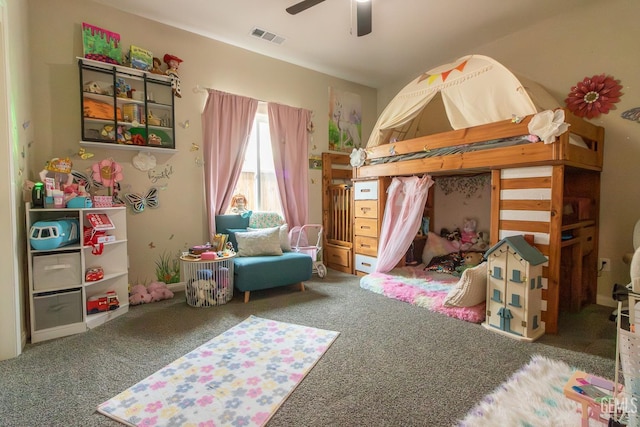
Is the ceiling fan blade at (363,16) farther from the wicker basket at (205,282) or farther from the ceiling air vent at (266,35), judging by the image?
the wicker basket at (205,282)

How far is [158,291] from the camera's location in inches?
122

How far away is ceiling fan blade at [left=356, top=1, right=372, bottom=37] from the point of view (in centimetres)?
229

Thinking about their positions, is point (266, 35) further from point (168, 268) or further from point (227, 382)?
point (227, 382)

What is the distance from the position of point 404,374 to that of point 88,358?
202cm

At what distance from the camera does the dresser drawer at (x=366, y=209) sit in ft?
12.4

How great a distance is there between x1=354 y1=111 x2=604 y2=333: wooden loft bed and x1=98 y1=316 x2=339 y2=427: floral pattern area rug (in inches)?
68.5

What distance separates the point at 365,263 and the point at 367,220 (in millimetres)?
565

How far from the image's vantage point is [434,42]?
3.63 meters

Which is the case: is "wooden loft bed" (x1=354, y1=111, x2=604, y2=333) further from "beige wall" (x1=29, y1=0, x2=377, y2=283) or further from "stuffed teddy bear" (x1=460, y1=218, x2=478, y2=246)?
"beige wall" (x1=29, y1=0, x2=377, y2=283)

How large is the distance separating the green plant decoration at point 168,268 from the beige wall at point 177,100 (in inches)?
2.4

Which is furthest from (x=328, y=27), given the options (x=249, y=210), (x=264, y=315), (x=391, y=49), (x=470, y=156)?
(x=264, y=315)

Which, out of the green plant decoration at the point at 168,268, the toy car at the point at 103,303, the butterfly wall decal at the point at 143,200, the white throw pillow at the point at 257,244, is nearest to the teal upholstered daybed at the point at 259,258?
the white throw pillow at the point at 257,244

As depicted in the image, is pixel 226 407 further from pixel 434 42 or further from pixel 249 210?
pixel 434 42

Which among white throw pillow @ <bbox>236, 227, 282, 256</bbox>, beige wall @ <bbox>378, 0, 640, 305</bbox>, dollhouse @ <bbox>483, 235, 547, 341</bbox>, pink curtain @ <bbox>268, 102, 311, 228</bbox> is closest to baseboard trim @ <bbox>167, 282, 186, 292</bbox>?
white throw pillow @ <bbox>236, 227, 282, 256</bbox>
